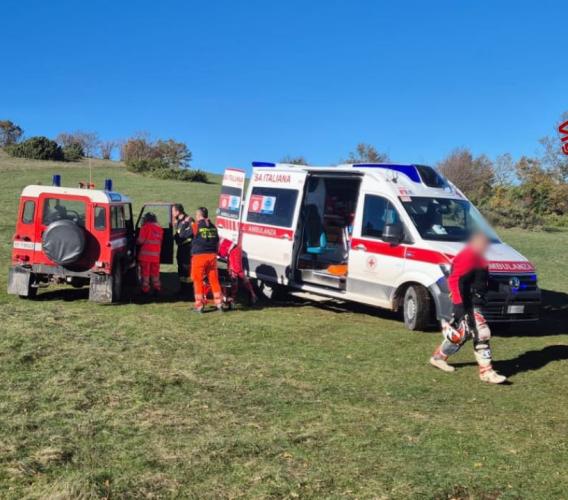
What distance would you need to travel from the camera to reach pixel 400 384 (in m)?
6.94

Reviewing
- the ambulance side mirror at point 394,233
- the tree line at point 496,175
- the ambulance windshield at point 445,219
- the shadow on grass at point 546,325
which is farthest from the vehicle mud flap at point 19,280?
the tree line at point 496,175

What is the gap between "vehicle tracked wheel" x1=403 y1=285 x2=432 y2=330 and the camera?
9.54 metres

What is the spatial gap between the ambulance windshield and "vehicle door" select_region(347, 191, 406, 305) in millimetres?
315

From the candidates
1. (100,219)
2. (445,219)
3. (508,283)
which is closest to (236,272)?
(100,219)

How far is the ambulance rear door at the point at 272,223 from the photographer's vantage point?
11.6 meters

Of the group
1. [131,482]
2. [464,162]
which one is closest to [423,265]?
[131,482]

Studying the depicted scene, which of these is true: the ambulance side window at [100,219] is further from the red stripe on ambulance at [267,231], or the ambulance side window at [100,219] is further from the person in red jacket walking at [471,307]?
the person in red jacket walking at [471,307]

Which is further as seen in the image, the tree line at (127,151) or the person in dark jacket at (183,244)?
the tree line at (127,151)

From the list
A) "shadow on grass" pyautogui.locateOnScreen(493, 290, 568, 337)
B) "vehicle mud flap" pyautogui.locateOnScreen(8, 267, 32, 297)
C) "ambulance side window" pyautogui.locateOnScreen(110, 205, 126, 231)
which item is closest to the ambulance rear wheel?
"ambulance side window" pyautogui.locateOnScreen(110, 205, 126, 231)

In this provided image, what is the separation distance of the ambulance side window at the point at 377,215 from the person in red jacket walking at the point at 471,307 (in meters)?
2.97

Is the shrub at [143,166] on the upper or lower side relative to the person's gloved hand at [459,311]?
upper

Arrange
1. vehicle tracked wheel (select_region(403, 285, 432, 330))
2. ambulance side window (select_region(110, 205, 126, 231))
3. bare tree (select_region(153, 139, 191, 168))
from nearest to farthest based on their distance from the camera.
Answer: vehicle tracked wheel (select_region(403, 285, 432, 330)) → ambulance side window (select_region(110, 205, 126, 231)) → bare tree (select_region(153, 139, 191, 168))

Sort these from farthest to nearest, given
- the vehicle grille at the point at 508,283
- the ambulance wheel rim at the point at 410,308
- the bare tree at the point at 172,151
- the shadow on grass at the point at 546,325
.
A: 1. the bare tree at the point at 172,151
2. the shadow on grass at the point at 546,325
3. the ambulance wheel rim at the point at 410,308
4. the vehicle grille at the point at 508,283

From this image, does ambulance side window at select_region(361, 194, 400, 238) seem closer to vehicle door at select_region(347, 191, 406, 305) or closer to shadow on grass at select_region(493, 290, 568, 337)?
vehicle door at select_region(347, 191, 406, 305)
